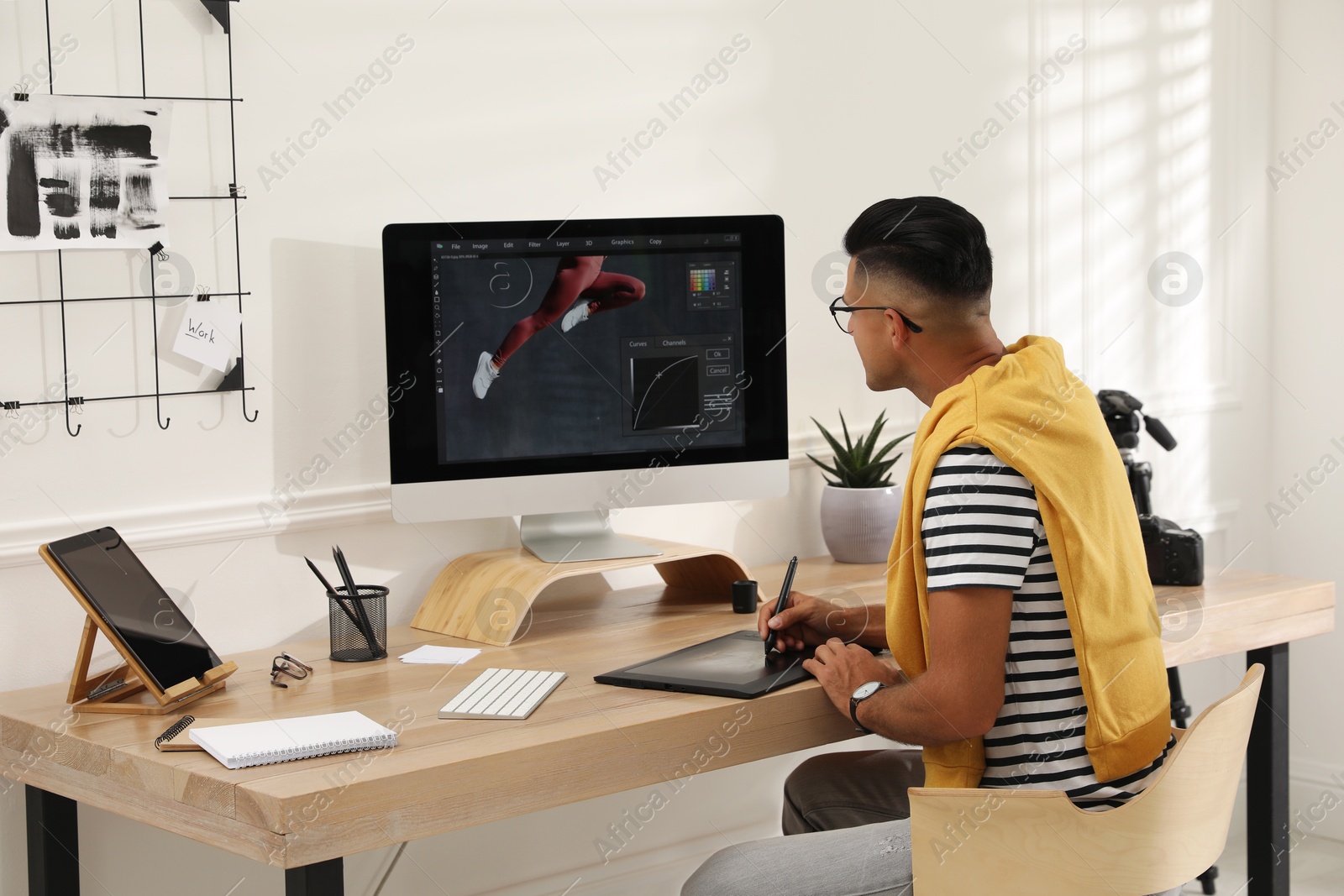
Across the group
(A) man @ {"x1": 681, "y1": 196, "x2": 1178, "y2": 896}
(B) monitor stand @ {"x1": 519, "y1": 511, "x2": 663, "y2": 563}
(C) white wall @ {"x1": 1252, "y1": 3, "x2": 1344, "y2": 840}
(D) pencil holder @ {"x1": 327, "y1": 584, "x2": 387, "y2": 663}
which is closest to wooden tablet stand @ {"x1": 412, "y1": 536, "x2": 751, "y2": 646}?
(B) monitor stand @ {"x1": 519, "y1": 511, "x2": 663, "y2": 563}

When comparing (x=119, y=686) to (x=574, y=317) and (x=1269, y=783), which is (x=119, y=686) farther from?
(x=1269, y=783)

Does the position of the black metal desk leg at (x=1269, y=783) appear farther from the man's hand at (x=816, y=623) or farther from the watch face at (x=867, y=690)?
the watch face at (x=867, y=690)

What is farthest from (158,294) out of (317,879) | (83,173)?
(317,879)

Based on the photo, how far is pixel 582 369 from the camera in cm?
214

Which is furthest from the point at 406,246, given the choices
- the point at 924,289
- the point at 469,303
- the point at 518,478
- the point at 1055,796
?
the point at 1055,796

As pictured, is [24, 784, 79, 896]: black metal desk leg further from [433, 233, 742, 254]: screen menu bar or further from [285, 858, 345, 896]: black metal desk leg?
[433, 233, 742, 254]: screen menu bar

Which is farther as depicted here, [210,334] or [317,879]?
[210,334]

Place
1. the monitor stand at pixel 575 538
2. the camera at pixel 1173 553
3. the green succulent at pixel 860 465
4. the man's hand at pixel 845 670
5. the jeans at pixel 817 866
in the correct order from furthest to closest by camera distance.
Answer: the green succulent at pixel 860 465, the camera at pixel 1173 553, the monitor stand at pixel 575 538, the man's hand at pixel 845 670, the jeans at pixel 817 866

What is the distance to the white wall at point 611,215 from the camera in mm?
1979

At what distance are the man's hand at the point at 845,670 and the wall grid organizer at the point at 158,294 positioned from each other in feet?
3.42

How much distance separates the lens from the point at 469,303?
2064 mm

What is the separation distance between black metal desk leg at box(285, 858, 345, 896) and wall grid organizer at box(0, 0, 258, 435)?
0.90 metres

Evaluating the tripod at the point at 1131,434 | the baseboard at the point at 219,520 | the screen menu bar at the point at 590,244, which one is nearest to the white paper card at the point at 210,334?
the baseboard at the point at 219,520

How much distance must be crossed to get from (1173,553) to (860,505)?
60cm
